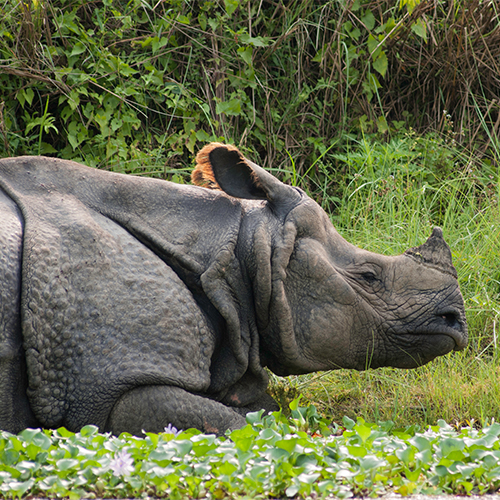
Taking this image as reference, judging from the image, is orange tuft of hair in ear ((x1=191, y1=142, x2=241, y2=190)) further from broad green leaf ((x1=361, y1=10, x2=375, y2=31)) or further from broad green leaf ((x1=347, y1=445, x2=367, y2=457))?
broad green leaf ((x1=361, y1=10, x2=375, y2=31))

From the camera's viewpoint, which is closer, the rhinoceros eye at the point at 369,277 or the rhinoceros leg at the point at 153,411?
the rhinoceros leg at the point at 153,411

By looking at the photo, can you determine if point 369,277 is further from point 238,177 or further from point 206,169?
point 206,169

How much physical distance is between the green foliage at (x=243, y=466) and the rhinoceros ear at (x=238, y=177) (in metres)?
1.26

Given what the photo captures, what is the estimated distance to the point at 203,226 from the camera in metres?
3.35

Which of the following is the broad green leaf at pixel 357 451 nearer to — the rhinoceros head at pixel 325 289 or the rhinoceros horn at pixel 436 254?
the rhinoceros head at pixel 325 289

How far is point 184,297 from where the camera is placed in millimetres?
3070

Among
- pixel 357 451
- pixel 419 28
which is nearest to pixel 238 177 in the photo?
pixel 357 451

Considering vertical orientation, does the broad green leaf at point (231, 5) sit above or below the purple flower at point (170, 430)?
above

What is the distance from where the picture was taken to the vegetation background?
5469 millimetres

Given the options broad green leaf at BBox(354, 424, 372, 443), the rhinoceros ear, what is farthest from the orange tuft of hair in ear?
broad green leaf at BBox(354, 424, 372, 443)

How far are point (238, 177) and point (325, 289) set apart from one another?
707 mm

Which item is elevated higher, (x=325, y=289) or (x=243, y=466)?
(x=325, y=289)

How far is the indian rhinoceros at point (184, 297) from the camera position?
283 centimetres

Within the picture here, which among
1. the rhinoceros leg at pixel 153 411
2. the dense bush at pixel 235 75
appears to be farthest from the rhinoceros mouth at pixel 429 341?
the dense bush at pixel 235 75
